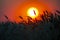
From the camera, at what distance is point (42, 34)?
16.0 ft

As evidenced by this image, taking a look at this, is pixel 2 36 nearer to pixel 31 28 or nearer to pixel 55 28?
pixel 31 28

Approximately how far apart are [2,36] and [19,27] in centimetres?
33

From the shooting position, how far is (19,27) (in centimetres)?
510

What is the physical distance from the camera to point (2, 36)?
16.2 feet

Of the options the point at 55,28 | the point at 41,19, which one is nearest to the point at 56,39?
the point at 55,28

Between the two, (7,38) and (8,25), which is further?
(8,25)

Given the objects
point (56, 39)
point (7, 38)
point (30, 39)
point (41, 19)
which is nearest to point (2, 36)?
point (7, 38)

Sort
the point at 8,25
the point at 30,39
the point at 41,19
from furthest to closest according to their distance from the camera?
1. the point at 41,19
2. the point at 8,25
3. the point at 30,39

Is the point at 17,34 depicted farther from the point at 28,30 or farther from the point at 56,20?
the point at 56,20

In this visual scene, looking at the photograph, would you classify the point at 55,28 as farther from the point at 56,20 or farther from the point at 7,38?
the point at 7,38

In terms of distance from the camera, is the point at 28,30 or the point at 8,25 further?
the point at 8,25

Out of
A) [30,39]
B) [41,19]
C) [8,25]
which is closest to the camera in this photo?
[30,39]

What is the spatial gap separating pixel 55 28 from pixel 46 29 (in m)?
0.16

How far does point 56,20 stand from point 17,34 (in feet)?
2.80
